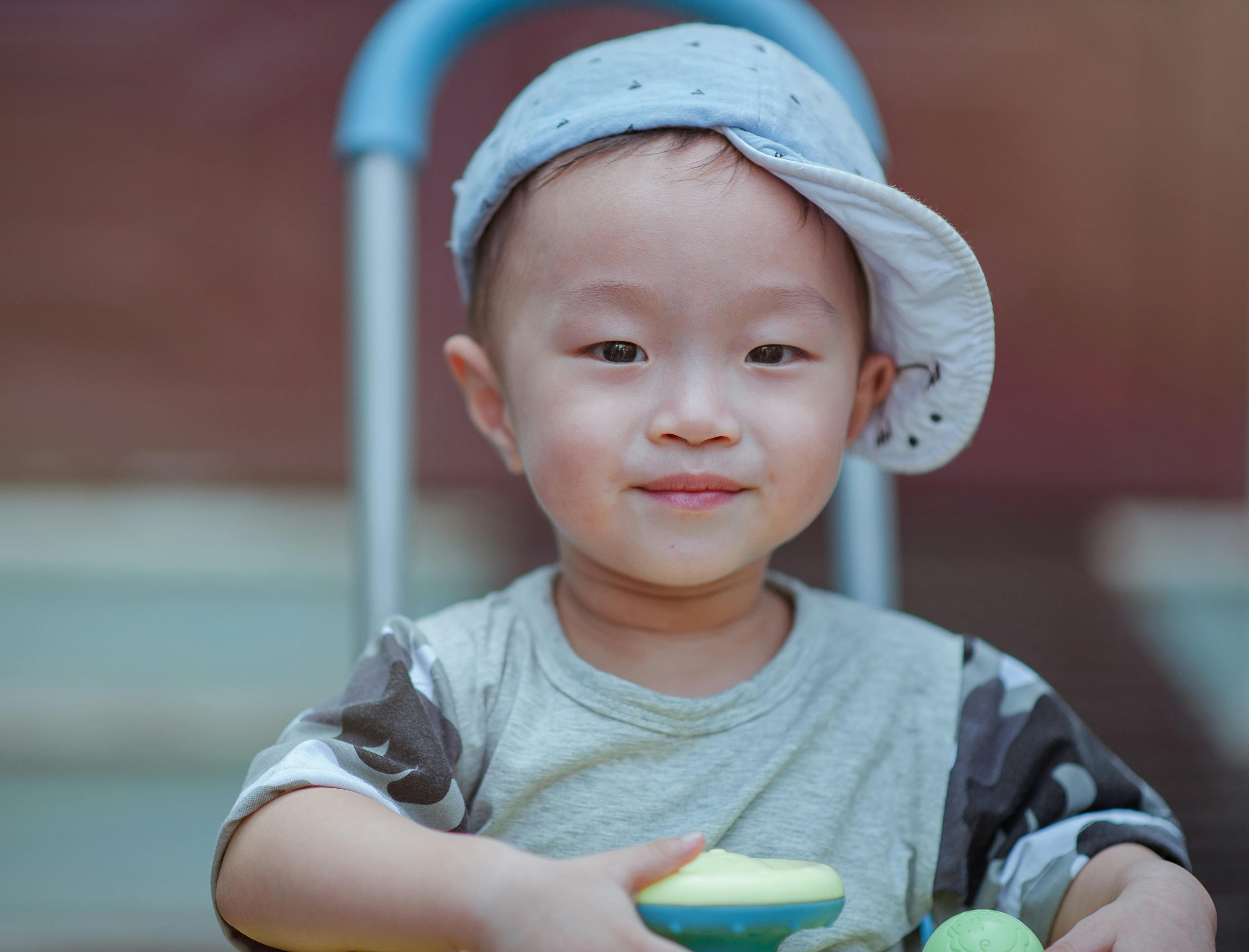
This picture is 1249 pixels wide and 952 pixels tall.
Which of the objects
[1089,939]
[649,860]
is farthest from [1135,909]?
[649,860]

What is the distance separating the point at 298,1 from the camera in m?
3.43

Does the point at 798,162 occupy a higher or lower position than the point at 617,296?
higher

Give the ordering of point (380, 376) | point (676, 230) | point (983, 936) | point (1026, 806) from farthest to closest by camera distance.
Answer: point (380, 376)
point (1026, 806)
point (676, 230)
point (983, 936)

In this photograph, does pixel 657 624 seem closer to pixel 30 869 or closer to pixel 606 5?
pixel 606 5

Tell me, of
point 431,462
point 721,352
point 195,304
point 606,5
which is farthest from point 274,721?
point 721,352

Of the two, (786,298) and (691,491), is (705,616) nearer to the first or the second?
(691,491)

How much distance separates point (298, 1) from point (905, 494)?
232cm

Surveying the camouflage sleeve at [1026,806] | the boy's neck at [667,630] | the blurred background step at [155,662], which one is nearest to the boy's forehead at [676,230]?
the boy's neck at [667,630]

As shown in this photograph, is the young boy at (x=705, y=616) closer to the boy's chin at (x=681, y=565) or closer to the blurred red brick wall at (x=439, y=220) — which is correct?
the boy's chin at (x=681, y=565)

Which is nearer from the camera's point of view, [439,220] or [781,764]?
[781,764]

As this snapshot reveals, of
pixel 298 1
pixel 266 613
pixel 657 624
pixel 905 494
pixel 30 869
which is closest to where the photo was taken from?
pixel 657 624

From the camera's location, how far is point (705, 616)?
3.58 ft

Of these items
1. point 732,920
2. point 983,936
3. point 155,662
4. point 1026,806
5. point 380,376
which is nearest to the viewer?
point 732,920

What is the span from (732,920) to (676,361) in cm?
42
